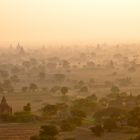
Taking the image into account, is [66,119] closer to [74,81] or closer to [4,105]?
[4,105]

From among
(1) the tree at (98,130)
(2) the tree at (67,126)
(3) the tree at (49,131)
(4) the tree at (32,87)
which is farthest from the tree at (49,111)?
(4) the tree at (32,87)

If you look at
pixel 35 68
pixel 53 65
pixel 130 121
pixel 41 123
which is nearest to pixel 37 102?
pixel 41 123

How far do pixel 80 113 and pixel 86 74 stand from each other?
52.7 metres

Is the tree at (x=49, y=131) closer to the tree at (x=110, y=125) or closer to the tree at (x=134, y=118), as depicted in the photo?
the tree at (x=110, y=125)

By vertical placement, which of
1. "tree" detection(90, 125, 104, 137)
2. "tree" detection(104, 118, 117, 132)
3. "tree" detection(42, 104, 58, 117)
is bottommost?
"tree" detection(90, 125, 104, 137)

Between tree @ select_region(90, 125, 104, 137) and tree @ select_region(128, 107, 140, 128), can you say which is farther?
tree @ select_region(128, 107, 140, 128)

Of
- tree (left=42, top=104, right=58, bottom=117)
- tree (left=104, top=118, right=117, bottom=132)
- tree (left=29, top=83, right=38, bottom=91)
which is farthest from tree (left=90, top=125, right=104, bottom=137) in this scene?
tree (left=29, top=83, right=38, bottom=91)

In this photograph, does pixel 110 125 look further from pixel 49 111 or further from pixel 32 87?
pixel 32 87

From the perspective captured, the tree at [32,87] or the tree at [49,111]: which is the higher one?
the tree at [32,87]

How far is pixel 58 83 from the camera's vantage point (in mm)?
79562

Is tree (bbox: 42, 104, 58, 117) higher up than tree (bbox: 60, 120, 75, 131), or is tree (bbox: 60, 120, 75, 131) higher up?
tree (bbox: 42, 104, 58, 117)

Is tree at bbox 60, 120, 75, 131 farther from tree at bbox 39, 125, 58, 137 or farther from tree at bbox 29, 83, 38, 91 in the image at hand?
tree at bbox 29, 83, 38, 91

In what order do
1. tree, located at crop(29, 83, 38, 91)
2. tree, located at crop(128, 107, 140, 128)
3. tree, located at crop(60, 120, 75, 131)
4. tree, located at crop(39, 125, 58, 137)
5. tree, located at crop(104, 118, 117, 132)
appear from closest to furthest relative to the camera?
tree, located at crop(39, 125, 58, 137), tree, located at crop(104, 118, 117, 132), tree, located at crop(60, 120, 75, 131), tree, located at crop(128, 107, 140, 128), tree, located at crop(29, 83, 38, 91)

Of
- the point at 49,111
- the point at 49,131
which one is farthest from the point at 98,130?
the point at 49,111
